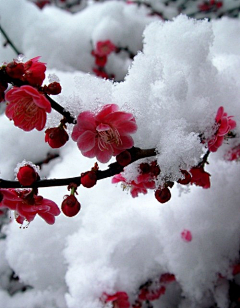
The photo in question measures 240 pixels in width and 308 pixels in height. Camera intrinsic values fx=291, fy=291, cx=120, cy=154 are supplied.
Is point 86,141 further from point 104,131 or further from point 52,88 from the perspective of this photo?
point 52,88

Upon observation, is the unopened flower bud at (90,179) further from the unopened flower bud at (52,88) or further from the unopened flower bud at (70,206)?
the unopened flower bud at (52,88)

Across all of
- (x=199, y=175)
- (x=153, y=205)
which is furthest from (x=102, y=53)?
(x=199, y=175)

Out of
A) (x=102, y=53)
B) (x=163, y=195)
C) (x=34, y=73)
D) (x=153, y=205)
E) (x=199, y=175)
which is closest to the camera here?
(x=34, y=73)

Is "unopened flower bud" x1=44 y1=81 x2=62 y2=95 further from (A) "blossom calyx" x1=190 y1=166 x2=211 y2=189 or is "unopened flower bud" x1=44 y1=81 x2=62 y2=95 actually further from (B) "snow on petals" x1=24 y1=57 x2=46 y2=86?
(A) "blossom calyx" x1=190 y1=166 x2=211 y2=189

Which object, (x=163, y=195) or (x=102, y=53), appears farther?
(x=102, y=53)

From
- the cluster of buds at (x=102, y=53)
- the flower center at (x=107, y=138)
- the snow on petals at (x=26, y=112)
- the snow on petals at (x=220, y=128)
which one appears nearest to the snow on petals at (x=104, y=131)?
the flower center at (x=107, y=138)

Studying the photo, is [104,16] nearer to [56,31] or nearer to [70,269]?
[56,31]

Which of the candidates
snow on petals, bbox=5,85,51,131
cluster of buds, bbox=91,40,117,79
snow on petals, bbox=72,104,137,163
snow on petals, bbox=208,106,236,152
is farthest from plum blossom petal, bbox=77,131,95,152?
cluster of buds, bbox=91,40,117,79
